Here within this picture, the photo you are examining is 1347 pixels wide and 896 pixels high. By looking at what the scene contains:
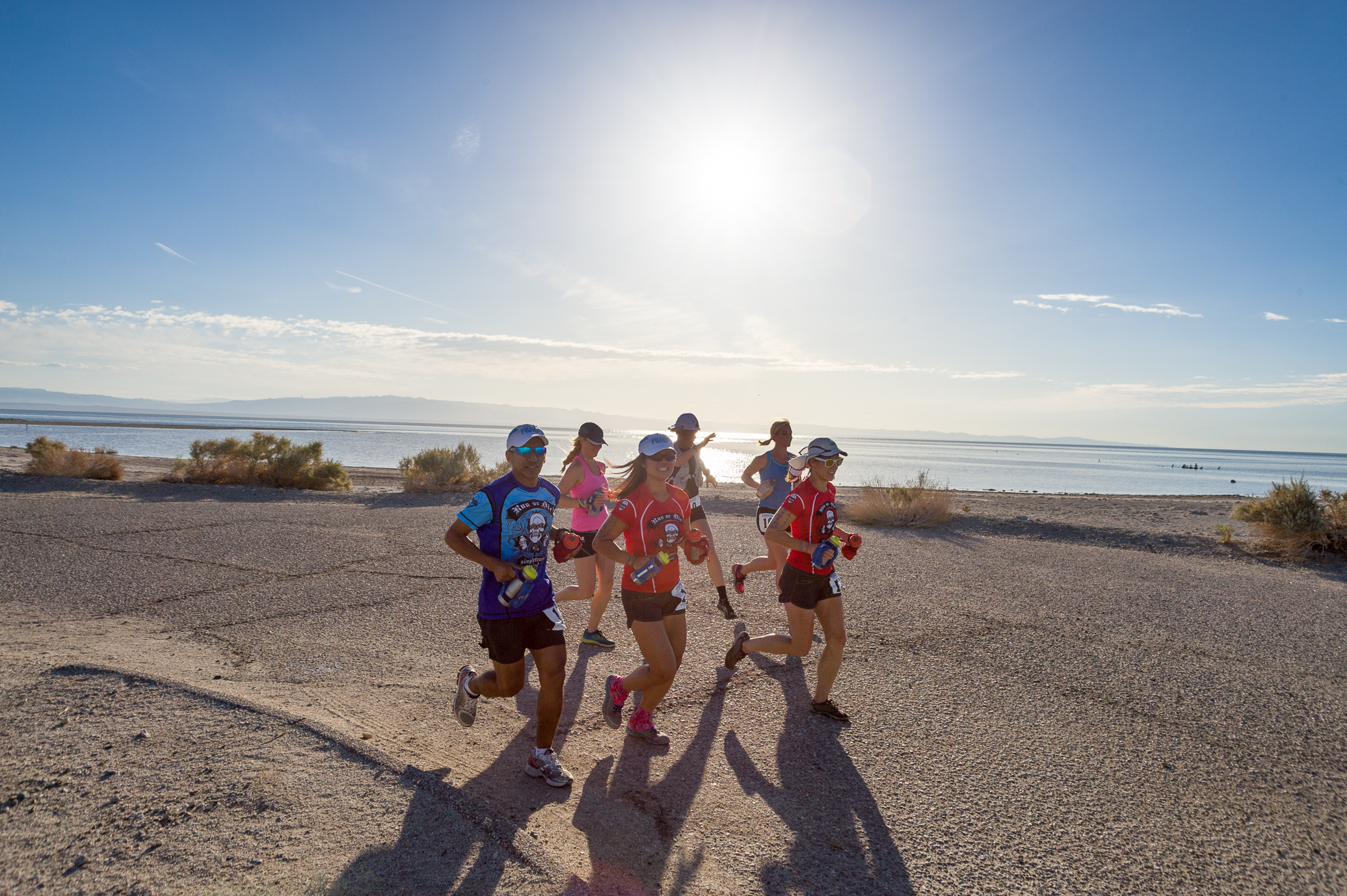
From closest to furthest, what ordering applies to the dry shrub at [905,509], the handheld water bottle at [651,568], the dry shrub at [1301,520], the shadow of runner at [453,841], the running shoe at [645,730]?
1. the shadow of runner at [453,841]
2. the handheld water bottle at [651,568]
3. the running shoe at [645,730]
4. the dry shrub at [1301,520]
5. the dry shrub at [905,509]

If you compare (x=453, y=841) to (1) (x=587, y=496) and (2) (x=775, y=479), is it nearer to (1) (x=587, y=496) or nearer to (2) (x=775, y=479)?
(1) (x=587, y=496)

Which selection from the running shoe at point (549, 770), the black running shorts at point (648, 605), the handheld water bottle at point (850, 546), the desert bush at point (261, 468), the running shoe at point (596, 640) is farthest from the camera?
the desert bush at point (261, 468)

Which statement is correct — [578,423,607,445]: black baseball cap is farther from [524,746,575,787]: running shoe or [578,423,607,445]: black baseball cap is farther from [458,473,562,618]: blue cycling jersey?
[524,746,575,787]: running shoe

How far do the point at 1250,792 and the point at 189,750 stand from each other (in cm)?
575

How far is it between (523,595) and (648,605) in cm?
80

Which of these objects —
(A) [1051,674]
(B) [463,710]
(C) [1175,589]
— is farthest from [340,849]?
(C) [1175,589]

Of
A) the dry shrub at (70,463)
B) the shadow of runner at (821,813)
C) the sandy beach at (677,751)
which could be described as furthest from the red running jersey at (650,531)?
the dry shrub at (70,463)

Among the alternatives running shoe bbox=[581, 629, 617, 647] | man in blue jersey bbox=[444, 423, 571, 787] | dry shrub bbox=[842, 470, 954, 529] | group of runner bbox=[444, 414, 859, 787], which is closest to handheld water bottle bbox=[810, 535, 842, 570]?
group of runner bbox=[444, 414, 859, 787]

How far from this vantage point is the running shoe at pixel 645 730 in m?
3.86

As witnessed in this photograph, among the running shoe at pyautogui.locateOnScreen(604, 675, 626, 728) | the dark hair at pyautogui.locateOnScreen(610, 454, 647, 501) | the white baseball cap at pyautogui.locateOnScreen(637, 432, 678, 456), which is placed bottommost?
the running shoe at pyautogui.locateOnScreen(604, 675, 626, 728)

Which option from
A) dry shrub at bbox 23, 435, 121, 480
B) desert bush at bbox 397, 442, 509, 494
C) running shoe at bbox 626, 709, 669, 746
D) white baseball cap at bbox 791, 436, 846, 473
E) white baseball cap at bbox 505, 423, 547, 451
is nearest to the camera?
white baseball cap at bbox 505, 423, 547, 451

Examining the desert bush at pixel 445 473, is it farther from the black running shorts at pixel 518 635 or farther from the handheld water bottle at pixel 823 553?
the black running shorts at pixel 518 635

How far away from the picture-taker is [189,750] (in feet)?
10.7

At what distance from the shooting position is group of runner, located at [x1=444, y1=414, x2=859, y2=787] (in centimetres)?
334
